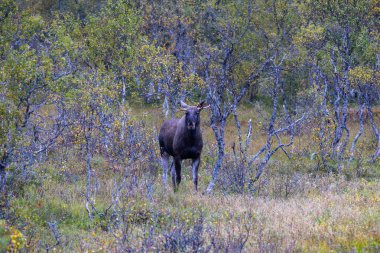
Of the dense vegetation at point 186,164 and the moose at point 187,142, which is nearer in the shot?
the dense vegetation at point 186,164

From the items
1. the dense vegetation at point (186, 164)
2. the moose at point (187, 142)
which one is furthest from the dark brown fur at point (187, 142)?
the dense vegetation at point (186, 164)

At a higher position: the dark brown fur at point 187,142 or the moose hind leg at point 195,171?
the dark brown fur at point 187,142

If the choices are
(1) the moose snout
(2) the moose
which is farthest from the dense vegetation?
(1) the moose snout

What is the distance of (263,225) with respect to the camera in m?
10.7

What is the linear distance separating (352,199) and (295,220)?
2792 millimetres

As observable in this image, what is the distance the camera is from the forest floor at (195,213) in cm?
915

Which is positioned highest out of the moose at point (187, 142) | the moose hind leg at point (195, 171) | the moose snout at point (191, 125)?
the moose snout at point (191, 125)

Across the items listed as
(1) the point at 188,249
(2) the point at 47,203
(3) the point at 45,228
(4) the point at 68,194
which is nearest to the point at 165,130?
(4) the point at 68,194

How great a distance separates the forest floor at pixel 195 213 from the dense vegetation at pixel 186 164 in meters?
0.05

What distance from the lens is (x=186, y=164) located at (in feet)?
68.2

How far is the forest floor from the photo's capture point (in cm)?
915

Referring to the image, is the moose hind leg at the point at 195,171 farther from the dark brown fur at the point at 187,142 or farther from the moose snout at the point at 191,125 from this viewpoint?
the moose snout at the point at 191,125

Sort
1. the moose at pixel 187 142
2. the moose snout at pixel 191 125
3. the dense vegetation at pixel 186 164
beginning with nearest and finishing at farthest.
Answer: the dense vegetation at pixel 186 164 < the moose snout at pixel 191 125 < the moose at pixel 187 142

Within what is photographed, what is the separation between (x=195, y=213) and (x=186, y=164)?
8.73 meters
